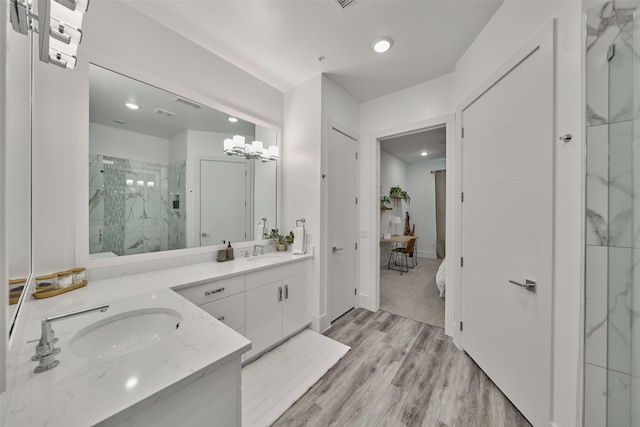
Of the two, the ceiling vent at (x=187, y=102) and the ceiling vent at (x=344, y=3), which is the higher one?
the ceiling vent at (x=344, y=3)

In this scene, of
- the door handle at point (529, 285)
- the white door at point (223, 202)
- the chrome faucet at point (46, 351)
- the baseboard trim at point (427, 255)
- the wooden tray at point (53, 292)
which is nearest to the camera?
the chrome faucet at point (46, 351)

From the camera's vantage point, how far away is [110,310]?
43.1 inches

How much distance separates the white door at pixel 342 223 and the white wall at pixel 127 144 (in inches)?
63.6

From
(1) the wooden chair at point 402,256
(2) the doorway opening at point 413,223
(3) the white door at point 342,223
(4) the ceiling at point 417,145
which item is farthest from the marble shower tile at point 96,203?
(1) the wooden chair at point 402,256

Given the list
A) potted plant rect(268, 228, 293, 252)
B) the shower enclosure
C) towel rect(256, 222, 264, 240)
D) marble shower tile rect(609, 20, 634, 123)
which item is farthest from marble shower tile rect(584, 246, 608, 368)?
towel rect(256, 222, 264, 240)

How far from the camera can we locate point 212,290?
162 cm

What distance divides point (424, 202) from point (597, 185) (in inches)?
225

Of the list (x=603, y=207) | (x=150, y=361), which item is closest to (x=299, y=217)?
(x=150, y=361)

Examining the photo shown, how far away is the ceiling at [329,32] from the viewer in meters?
1.67

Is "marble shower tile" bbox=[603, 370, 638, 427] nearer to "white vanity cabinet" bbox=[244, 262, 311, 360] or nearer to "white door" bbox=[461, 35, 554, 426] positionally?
"white door" bbox=[461, 35, 554, 426]

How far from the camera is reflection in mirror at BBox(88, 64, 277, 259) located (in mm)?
1549

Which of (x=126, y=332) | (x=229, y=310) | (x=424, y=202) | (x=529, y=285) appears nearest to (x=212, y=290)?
(x=229, y=310)

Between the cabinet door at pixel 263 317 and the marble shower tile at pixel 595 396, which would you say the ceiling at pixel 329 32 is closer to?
the cabinet door at pixel 263 317

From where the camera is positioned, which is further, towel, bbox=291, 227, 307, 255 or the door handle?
towel, bbox=291, 227, 307, 255
